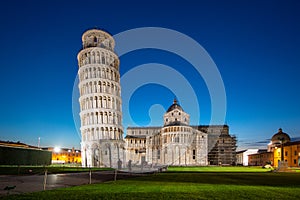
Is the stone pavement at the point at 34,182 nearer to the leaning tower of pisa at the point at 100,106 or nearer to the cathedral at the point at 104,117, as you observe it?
the cathedral at the point at 104,117

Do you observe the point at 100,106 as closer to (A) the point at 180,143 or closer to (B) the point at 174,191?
(A) the point at 180,143

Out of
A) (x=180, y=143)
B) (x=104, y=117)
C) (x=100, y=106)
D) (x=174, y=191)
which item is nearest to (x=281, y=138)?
(x=180, y=143)

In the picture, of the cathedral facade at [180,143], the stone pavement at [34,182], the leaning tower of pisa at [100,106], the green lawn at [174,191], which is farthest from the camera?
the cathedral facade at [180,143]

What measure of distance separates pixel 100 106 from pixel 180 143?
3593 centimetres

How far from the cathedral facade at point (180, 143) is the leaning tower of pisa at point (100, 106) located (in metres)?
22.6

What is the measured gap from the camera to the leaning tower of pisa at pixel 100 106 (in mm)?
56000

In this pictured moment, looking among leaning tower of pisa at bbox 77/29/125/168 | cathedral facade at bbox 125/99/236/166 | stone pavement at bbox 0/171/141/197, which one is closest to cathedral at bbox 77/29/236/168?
leaning tower of pisa at bbox 77/29/125/168

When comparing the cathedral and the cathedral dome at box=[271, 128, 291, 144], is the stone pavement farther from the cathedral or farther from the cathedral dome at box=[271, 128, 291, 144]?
the cathedral dome at box=[271, 128, 291, 144]

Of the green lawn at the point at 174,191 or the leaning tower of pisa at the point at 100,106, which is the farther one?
the leaning tower of pisa at the point at 100,106

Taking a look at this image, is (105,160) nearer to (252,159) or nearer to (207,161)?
(207,161)

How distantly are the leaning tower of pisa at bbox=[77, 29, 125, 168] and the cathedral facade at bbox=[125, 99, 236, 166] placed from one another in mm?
22644

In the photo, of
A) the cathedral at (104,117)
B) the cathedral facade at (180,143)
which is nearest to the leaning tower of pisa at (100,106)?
the cathedral at (104,117)

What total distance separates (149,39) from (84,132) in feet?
102

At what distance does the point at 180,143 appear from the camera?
281 feet
